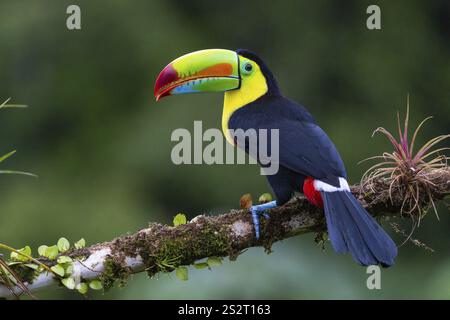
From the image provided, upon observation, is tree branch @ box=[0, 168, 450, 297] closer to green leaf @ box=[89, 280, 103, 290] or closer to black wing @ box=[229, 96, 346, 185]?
green leaf @ box=[89, 280, 103, 290]

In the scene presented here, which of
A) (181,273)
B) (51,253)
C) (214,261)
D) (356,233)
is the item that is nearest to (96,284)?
(51,253)

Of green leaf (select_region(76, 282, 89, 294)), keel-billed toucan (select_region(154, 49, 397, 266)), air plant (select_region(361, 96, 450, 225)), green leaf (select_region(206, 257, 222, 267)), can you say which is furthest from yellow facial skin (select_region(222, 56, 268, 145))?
green leaf (select_region(76, 282, 89, 294))

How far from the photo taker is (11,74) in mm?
8258

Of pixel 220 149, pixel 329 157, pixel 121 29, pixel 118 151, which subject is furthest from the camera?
pixel 121 29

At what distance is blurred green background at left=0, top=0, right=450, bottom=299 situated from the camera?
738cm

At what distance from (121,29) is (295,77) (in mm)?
Result: 1581

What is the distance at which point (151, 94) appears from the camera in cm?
797

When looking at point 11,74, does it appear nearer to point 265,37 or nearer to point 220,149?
point 265,37

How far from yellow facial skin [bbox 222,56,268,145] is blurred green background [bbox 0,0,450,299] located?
2.56 m

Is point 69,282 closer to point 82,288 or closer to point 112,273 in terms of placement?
point 82,288

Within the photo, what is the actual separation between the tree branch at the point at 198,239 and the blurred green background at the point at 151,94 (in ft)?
10.3

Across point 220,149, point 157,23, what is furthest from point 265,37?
point 220,149

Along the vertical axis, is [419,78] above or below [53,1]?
below

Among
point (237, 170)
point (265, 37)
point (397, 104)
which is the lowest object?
point (237, 170)
